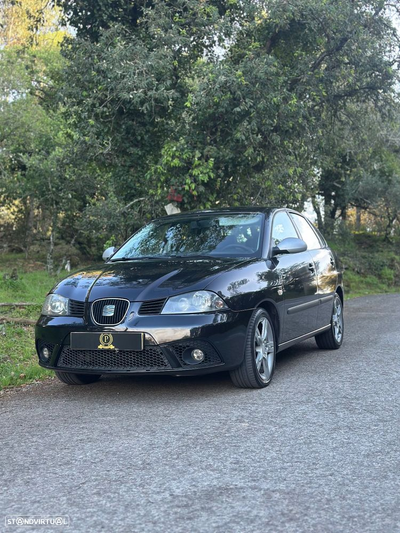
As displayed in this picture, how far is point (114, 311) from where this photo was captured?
219 inches

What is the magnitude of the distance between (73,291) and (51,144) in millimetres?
15817

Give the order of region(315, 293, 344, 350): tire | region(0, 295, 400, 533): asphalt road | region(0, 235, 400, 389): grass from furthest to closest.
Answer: region(315, 293, 344, 350): tire < region(0, 235, 400, 389): grass < region(0, 295, 400, 533): asphalt road

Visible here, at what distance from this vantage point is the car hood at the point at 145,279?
5582 millimetres

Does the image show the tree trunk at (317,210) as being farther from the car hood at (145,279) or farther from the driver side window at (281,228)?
the car hood at (145,279)

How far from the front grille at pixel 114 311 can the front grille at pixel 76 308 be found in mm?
125

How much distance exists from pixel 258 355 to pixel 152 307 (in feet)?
3.68

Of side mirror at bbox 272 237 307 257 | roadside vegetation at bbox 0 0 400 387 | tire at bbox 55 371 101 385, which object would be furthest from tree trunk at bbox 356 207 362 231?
tire at bbox 55 371 101 385

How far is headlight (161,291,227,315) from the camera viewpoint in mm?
5492

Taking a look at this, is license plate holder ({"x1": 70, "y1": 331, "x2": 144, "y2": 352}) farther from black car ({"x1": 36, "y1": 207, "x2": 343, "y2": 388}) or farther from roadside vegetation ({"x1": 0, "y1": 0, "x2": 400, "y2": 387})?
roadside vegetation ({"x1": 0, "y1": 0, "x2": 400, "y2": 387})

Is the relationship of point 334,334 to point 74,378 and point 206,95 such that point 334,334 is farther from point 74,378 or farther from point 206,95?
point 206,95

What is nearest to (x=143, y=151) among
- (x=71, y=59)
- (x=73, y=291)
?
(x=71, y=59)

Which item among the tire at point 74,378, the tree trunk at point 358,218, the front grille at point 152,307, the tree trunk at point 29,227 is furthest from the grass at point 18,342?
the tree trunk at point 358,218

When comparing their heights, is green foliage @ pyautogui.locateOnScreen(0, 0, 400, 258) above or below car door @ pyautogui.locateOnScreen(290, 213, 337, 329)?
above

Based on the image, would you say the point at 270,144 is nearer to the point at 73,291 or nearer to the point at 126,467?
the point at 73,291
